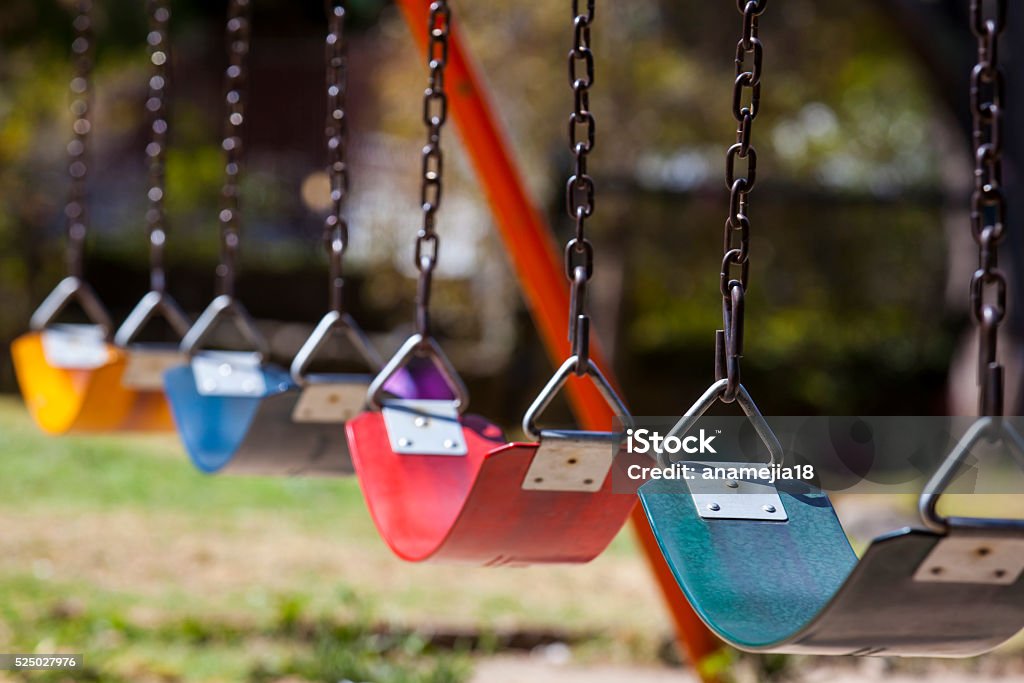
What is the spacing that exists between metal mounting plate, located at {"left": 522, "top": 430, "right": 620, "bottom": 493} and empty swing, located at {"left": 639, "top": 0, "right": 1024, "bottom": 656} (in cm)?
9

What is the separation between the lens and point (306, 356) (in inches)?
84.5

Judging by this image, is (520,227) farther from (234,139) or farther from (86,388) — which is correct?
(86,388)

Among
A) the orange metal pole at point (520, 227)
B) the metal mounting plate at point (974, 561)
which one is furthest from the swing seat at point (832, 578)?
the orange metal pole at point (520, 227)

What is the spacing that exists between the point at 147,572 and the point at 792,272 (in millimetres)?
5532

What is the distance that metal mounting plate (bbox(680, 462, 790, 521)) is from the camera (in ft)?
4.94

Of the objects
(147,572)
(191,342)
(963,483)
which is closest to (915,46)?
(963,483)

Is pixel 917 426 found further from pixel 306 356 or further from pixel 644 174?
pixel 306 356

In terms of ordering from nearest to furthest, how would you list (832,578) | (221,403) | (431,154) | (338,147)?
(832,578), (431,154), (338,147), (221,403)

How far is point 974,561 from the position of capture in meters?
1.18

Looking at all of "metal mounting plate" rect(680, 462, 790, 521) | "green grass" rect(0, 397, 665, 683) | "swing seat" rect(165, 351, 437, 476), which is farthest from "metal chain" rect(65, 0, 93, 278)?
"metal mounting plate" rect(680, 462, 790, 521)

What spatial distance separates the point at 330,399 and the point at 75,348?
1126mm

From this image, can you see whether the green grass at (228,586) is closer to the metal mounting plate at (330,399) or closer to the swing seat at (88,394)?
the swing seat at (88,394)

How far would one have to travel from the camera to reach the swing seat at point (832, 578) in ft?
3.80

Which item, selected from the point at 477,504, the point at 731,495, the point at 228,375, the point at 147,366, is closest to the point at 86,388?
the point at 147,366
